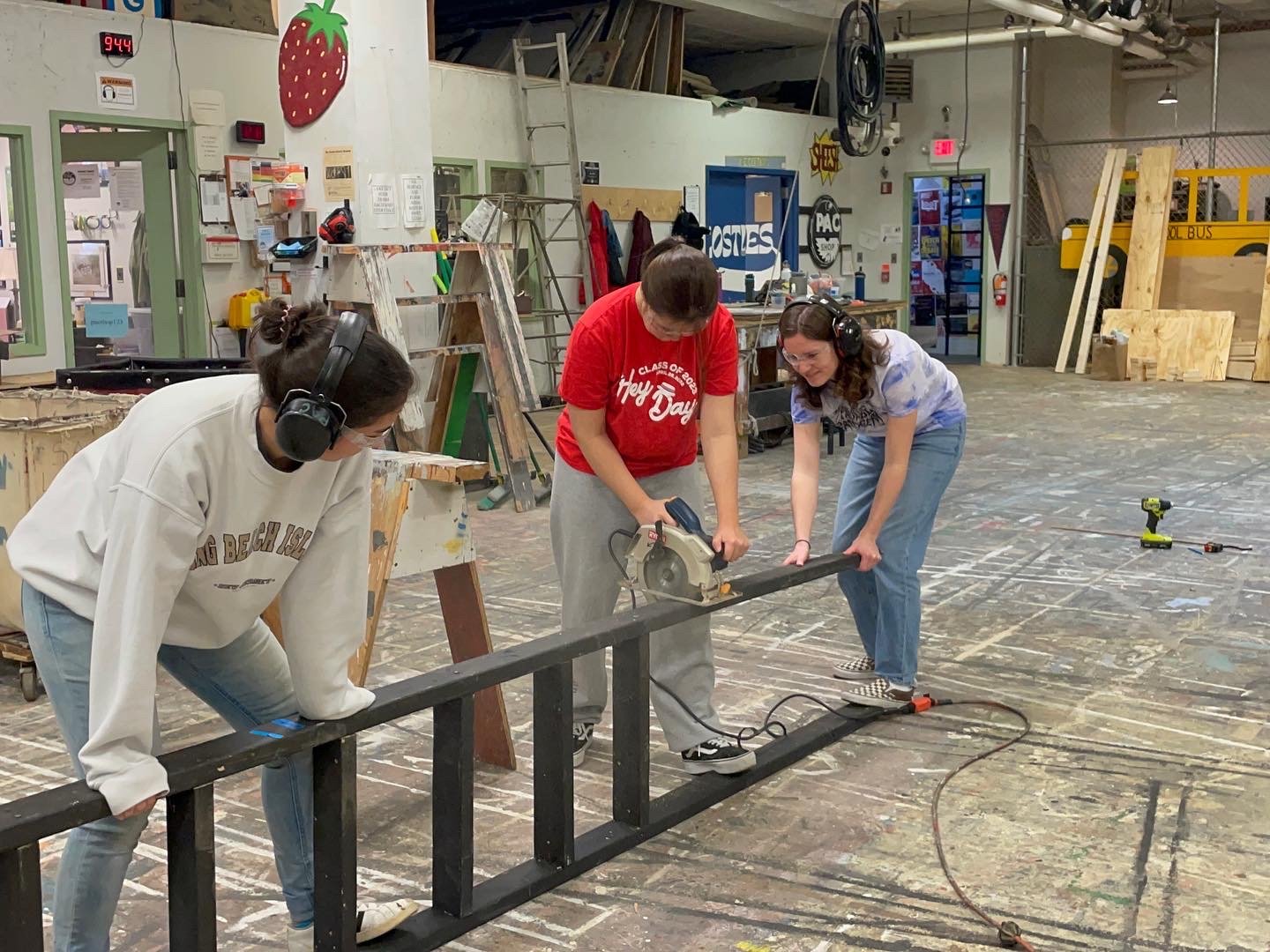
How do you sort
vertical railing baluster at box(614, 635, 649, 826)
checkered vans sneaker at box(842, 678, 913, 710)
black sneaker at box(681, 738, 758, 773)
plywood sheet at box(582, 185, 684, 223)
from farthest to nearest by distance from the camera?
plywood sheet at box(582, 185, 684, 223) < checkered vans sneaker at box(842, 678, 913, 710) < black sneaker at box(681, 738, 758, 773) < vertical railing baluster at box(614, 635, 649, 826)

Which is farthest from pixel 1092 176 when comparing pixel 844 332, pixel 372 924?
pixel 372 924

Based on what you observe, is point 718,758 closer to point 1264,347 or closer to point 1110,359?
point 1110,359

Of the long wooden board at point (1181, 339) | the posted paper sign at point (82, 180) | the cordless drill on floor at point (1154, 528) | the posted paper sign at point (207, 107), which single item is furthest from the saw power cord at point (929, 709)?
the long wooden board at point (1181, 339)

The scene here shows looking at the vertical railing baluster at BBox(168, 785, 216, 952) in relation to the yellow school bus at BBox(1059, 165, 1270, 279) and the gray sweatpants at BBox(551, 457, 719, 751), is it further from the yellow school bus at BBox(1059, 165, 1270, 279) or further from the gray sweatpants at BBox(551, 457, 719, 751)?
the yellow school bus at BBox(1059, 165, 1270, 279)

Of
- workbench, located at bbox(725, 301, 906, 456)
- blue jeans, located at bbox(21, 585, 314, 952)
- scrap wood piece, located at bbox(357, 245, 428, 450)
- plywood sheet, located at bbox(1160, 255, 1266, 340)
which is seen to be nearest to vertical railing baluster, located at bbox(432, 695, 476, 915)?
blue jeans, located at bbox(21, 585, 314, 952)

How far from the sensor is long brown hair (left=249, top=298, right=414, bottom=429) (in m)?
1.92

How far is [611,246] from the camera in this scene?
11.8 m

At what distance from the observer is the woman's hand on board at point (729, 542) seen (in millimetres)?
3213

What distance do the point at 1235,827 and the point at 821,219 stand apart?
12.9 meters

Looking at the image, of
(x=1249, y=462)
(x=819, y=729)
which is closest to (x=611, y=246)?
(x=1249, y=462)

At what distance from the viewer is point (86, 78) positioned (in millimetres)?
7781

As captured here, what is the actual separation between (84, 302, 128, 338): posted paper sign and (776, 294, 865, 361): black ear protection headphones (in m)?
5.47

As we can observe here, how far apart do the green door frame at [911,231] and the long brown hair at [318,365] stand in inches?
549

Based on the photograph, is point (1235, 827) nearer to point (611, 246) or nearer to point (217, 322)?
point (217, 322)
